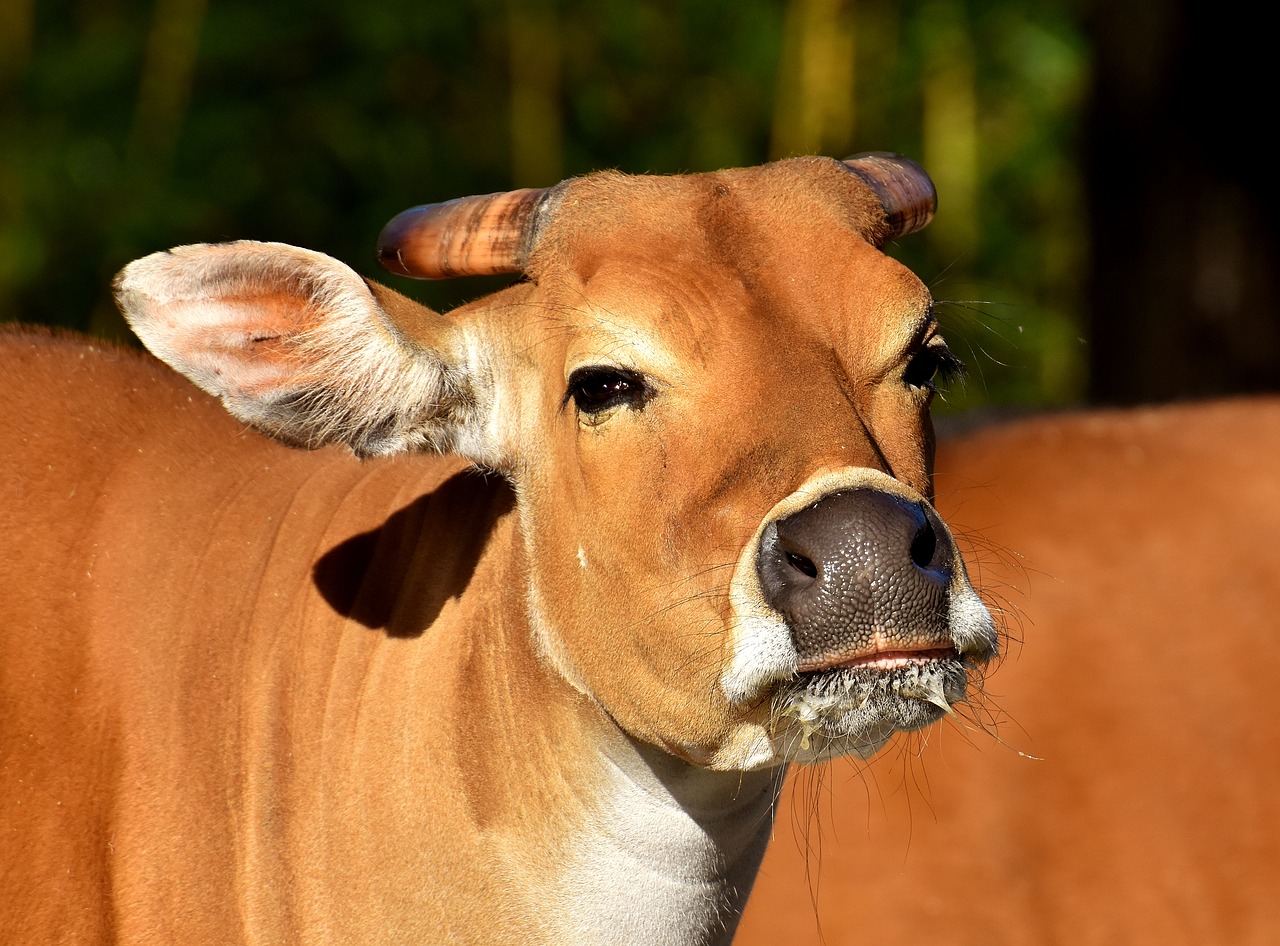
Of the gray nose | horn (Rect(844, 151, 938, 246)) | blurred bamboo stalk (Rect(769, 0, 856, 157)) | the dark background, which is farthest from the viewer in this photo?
blurred bamboo stalk (Rect(769, 0, 856, 157))

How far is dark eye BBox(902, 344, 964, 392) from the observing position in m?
4.11

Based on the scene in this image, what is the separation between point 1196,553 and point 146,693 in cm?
446

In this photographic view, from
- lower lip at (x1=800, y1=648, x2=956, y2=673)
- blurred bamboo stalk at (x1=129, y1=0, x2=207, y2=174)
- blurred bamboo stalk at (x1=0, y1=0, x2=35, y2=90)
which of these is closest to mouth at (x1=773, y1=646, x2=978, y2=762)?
lower lip at (x1=800, y1=648, x2=956, y2=673)

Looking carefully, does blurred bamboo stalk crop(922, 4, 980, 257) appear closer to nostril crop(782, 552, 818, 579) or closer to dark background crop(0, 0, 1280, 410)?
dark background crop(0, 0, 1280, 410)

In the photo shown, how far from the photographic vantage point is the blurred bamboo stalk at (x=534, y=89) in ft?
47.0

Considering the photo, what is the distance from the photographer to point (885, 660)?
3453mm

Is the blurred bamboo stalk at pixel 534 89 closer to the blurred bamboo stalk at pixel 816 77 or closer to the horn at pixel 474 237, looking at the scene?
the blurred bamboo stalk at pixel 816 77

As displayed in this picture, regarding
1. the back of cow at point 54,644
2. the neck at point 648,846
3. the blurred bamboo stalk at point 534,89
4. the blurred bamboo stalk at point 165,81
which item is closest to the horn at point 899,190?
the neck at point 648,846

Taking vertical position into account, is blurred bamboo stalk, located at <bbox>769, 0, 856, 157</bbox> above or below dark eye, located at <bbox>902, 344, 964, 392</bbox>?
below

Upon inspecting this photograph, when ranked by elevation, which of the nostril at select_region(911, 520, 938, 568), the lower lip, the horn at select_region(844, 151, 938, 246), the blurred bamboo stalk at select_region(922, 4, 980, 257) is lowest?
the blurred bamboo stalk at select_region(922, 4, 980, 257)

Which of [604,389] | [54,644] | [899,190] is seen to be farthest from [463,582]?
[899,190]

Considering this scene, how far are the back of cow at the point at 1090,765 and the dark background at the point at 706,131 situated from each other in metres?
2.03

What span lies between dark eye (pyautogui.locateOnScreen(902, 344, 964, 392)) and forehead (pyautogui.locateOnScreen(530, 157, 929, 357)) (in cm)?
12

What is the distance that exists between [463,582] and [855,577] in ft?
4.18
